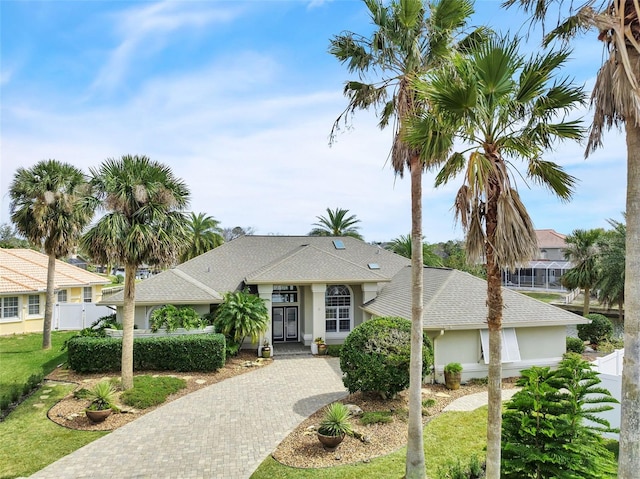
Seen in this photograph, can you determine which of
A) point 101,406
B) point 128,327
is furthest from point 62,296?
point 101,406

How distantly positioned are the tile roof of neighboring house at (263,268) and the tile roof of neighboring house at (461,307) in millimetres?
2660

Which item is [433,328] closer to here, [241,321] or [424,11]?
[241,321]

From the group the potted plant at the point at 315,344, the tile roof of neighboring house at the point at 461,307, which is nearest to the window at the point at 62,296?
the potted plant at the point at 315,344

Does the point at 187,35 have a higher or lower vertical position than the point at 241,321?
higher

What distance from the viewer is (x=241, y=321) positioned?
1842 cm

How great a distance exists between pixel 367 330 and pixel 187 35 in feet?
33.3

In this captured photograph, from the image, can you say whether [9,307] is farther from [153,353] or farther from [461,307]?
[461,307]

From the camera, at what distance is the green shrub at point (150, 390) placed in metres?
13.2

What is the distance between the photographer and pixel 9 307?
2503 cm

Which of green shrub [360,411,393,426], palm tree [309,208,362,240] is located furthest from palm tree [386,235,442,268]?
green shrub [360,411,393,426]

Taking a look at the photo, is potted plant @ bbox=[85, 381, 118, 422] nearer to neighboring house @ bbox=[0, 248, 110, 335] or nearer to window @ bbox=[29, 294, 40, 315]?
neighboring house @ bbox=[0, 248, 110, 335]

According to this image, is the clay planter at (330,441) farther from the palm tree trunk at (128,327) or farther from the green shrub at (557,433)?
the palm tree trunk at (128,327)

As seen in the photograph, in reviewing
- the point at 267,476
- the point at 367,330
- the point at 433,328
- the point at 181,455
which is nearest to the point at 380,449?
the point at 267,476

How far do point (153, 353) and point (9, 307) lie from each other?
14934mm
